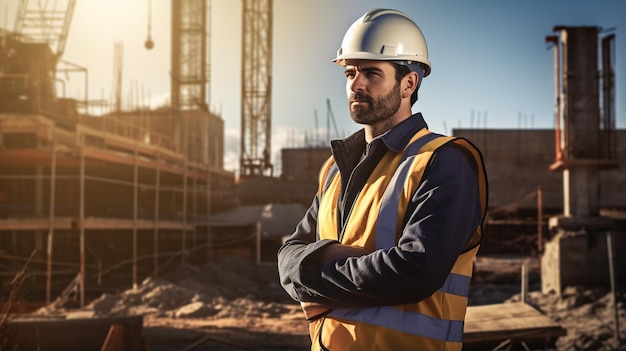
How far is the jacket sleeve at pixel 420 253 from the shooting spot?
1.73 meters

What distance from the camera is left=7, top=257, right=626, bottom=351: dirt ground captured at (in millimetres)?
9375

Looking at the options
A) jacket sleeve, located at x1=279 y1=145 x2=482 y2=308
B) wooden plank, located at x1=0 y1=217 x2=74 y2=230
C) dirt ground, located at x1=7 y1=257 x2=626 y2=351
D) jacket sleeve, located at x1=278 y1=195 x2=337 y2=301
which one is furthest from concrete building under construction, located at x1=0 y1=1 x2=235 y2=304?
jacket sleeve, located at x1=279 y1=145 x2=482 y2=308

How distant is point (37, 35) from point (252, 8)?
1879cm

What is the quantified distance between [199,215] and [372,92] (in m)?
25.7

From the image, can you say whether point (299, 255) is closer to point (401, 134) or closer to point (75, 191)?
point (401, 134)

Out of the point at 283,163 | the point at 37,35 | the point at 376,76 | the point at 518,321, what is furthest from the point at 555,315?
the point at 283,163

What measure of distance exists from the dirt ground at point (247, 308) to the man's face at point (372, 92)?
732 centimetres

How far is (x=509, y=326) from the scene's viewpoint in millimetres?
5383

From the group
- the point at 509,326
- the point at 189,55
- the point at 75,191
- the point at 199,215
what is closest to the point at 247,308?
the point at 509,326

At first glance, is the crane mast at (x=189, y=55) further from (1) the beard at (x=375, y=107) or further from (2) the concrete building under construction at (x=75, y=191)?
(1) the beard at (x=375, y=107)

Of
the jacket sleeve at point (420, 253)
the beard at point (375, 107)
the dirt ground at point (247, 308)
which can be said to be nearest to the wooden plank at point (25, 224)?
the dirt ground at point (247, 308)

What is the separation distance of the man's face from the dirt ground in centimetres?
732

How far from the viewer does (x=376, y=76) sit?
203cm

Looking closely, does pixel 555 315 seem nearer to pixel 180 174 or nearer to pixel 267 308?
pixel 267 308
